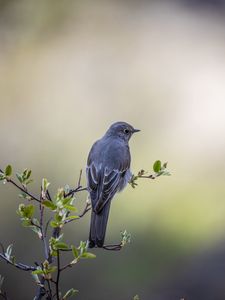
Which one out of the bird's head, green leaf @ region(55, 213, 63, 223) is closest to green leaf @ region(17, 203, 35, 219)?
green leaf @ region(55, 213, 63, 223)

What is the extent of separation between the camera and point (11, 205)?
9328 millimetres

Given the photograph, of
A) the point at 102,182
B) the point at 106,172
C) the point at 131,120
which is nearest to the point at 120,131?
the point at 106,172

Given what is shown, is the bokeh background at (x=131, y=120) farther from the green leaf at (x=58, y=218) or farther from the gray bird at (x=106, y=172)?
the green leaf at (x=58, y=218)

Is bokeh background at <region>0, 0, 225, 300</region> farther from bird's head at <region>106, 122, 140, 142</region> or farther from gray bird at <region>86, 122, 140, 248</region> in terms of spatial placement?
gray bird at <region>86, 122, 140, 248</region>

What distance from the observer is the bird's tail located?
4.53 metres

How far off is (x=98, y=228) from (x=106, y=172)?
97 cm

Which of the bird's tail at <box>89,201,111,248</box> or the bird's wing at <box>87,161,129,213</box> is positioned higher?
the bird's wing at <box>87,161,129,213</box>

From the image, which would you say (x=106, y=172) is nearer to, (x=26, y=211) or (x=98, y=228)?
(x=98, y=228)

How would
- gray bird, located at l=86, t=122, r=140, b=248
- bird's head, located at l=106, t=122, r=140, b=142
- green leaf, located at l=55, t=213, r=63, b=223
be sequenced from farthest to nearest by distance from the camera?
bird's head, located at l=106, t=122, r=140, b=142 < gray bird, located at l=86, t=122, r=140, b=248 < green leaf, located at l=55, t=213, r=63, b=223

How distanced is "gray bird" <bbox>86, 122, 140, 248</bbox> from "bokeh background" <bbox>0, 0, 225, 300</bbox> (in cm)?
302

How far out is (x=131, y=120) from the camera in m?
11.3

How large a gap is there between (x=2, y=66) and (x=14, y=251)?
198 inches

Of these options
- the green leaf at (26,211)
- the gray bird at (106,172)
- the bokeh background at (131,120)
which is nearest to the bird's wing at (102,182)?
the gray bird at (106,172)

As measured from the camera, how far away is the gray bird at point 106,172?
5.02 meters
